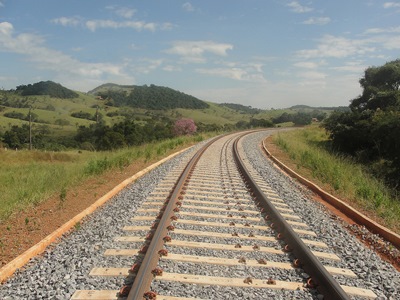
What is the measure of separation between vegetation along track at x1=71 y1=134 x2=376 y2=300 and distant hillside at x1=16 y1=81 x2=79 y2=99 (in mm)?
187178

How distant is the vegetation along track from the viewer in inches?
155

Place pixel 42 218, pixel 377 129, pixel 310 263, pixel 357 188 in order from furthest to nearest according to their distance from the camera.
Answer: pixel 377 129 → pixel 357 188 → pixel 42 218 → pixel 310 263

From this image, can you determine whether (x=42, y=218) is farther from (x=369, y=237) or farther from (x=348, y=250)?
(x=369, y=237)

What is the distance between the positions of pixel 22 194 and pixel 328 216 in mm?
7323

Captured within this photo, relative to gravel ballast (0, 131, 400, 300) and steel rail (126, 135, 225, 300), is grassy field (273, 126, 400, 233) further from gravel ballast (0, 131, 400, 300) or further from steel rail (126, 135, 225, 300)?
steel rail (126, 135, 225, 300)

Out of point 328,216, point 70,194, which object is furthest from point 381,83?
point 70,194

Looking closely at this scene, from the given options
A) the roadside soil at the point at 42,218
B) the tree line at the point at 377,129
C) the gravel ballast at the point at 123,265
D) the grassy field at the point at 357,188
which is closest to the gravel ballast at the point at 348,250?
the gravel ballast at the point at 123,265

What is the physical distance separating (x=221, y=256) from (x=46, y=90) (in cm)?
20159

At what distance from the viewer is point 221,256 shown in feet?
16.2

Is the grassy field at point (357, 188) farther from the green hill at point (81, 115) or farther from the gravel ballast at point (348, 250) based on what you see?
the green hill at point (81, 115)

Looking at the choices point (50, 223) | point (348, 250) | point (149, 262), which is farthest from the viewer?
point (50, 223)

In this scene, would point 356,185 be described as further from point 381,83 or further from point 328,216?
point 381,83

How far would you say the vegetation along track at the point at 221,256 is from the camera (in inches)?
155

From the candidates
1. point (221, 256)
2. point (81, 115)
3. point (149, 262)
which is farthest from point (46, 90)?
point (149, 262)
